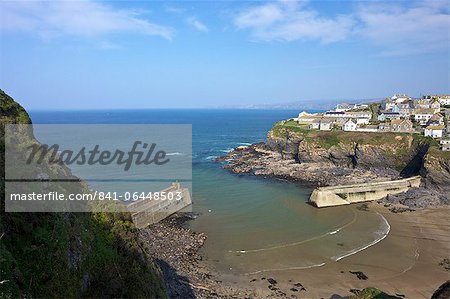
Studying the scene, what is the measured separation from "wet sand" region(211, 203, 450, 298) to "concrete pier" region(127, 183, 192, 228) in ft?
42.1

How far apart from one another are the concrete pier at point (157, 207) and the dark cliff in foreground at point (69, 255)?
64.2 feet

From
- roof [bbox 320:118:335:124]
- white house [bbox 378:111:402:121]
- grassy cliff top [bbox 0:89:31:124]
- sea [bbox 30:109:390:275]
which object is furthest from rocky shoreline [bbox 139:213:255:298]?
white house [bbox 378:111:402:121]

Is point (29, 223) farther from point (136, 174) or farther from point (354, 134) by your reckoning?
point (354, 134)

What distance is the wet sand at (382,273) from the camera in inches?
941

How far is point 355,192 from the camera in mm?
44344

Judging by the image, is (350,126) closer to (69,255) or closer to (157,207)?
(157,207)

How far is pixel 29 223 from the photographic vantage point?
440 inches

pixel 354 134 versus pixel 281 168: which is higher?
pixel 354 134

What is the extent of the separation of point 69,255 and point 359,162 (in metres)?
55.0

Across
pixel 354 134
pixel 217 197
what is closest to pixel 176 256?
pixel 217 197

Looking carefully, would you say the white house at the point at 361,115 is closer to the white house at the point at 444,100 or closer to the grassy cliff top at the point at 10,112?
the white house at the point at 444,100

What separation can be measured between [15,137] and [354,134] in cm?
6029

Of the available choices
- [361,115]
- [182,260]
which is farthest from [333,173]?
[182,260]

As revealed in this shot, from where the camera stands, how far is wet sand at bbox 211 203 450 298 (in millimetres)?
23906
